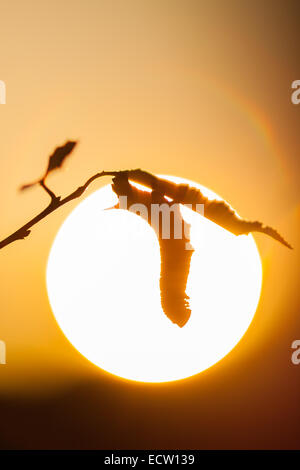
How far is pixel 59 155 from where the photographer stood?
0.52 m

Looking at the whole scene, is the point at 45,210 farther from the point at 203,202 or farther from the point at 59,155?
the point at 203,202

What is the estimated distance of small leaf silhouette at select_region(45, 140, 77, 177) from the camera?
0.52 m

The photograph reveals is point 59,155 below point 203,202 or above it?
above

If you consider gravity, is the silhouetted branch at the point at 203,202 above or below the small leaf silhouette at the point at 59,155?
below

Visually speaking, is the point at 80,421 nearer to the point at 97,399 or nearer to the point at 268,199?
the point at 97,399

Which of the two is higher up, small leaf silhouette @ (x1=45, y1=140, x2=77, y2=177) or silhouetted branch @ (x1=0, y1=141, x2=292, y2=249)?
small leaf silhouette @ (x1=45, y1=140, x2=77, y2=177)

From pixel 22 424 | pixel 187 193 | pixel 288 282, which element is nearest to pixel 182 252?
pixel 187 193

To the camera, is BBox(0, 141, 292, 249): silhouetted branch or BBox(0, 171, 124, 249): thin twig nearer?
BBox(0, 141, 292, 249): silhouetted branch

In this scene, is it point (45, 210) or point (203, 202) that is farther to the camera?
point (45, 210)

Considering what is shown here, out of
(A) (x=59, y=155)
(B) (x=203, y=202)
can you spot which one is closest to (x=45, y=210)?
(A) (x=59, y=155)

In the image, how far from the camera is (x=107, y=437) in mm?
2203

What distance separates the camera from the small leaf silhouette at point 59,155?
516 mm

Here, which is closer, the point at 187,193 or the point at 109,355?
the point at 187,193
